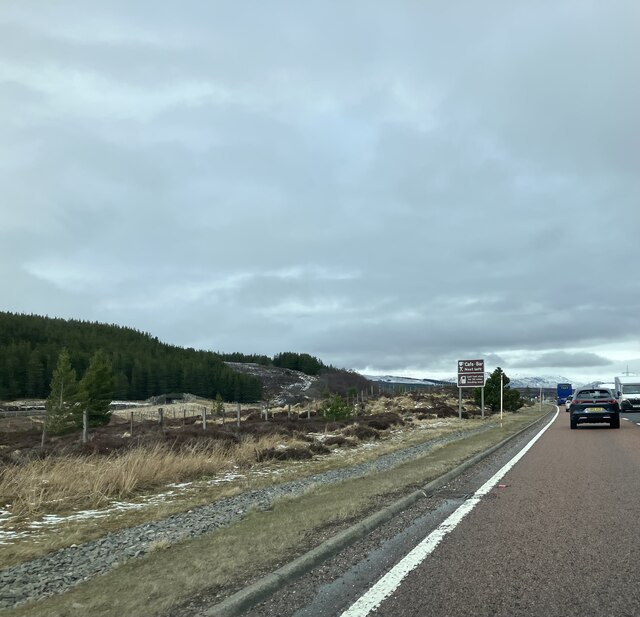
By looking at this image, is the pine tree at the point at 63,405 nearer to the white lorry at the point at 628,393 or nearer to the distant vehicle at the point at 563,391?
the white lorry at the point at 628,393

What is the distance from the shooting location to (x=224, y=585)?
16.2ft

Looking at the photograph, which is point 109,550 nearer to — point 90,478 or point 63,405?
point 90,478

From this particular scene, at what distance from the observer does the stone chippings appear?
539 centimetres

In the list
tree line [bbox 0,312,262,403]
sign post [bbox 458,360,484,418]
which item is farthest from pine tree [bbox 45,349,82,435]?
tree line [bbox 0,312,262,403]

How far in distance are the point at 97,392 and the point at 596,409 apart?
51.5 meters

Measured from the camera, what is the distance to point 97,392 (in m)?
62.3

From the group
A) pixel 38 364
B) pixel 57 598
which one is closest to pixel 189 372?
pixel 38 364

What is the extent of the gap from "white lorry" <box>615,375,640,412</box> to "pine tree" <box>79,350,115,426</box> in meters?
47.4

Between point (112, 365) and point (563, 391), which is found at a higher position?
point (112, 365)

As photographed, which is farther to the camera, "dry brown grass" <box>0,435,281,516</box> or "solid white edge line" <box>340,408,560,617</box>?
"dry brown grass" <box>0,435,281,516</box>

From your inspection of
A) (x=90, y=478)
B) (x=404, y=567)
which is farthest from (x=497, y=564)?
(x=90, y=478)

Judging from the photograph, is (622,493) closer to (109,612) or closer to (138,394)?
(109,612)

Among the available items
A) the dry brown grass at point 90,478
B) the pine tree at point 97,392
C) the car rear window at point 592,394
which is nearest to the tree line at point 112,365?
the pine tree at point 97,392

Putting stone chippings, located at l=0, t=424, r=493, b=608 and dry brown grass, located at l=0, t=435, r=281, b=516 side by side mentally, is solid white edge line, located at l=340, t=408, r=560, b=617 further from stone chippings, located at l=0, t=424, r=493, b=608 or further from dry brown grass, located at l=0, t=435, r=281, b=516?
dry brown grass, located at l=0, t=435, r=281, b=516
